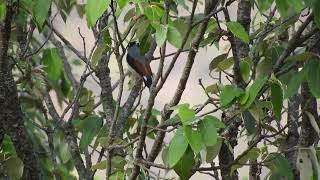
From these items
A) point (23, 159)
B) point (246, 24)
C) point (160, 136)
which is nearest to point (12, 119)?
point (23, 159)

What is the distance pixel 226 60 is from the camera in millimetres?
1190

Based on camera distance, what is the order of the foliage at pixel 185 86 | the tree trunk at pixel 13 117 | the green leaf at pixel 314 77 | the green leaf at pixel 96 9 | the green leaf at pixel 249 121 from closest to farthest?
the green leaf at pixel 96 9 < the foliage at pixel 185 86 < the green leaf at pixel 314 77 < the green leaf at pixel 249 121 < the tree trunk at pixel 13 117

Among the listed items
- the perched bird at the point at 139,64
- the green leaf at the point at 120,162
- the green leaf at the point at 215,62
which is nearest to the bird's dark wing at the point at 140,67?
the perched bird at the point at 139,64

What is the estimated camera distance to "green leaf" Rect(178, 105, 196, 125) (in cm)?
84

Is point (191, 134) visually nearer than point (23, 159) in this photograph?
Yes

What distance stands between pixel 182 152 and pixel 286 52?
14.7 inches

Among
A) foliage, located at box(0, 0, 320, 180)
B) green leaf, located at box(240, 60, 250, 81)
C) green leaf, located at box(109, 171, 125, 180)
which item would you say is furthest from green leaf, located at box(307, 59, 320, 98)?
green leaf, located at box(109, 171, 125, 180)

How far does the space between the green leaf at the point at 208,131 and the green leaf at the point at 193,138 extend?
12mm

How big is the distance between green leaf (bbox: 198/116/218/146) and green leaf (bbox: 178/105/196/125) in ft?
0.06

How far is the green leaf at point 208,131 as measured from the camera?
0.85m

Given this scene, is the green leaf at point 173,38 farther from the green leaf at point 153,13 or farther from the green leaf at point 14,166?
the green leaf at point 14,166

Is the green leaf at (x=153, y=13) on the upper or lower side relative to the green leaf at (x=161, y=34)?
upper

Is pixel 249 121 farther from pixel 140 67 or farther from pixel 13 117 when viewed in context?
pixel 13 117

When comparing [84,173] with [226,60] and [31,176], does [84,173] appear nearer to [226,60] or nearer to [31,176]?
[31,176]
